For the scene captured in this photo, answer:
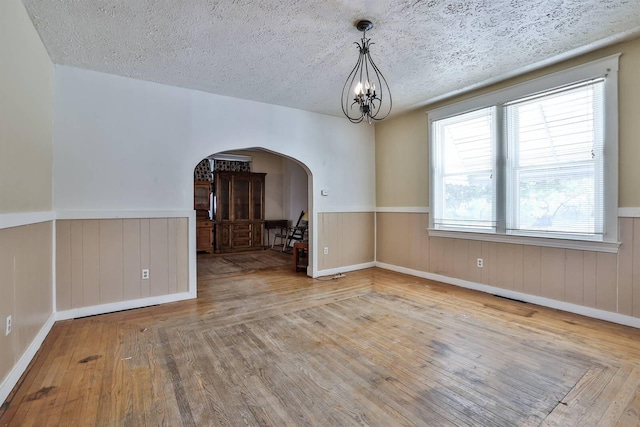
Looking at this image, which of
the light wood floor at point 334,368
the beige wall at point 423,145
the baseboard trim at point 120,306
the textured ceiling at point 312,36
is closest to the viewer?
the light wood floor at point 334,368

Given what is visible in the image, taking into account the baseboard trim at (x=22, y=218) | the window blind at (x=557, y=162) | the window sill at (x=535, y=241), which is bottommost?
the window sill at (x=535, y=241)

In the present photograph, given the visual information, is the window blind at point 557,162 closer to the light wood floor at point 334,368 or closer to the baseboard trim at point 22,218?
the light wood floor at point 334,368

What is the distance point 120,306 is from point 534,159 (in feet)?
16.0

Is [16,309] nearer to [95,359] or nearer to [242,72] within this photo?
[95,359]

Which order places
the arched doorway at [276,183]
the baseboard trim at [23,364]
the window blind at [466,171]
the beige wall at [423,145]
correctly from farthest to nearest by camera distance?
the arched doorway at [276,183] < the window blind at [466,171] < the beige wall at [423,145] < the baseboard trim at [23,364]

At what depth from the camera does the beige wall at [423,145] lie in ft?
9.02

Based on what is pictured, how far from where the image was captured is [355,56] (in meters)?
2.96

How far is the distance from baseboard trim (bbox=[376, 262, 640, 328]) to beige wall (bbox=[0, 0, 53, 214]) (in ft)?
15.1

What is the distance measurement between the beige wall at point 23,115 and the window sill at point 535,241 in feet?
14.7

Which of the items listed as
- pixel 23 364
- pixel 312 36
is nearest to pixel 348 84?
pixel 312 36

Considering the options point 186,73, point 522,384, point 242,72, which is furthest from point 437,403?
point 186,73

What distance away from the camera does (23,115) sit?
217 cm

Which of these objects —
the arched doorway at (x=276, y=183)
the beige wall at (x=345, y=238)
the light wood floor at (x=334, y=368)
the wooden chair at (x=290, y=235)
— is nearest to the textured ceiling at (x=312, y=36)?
the beige wall at (x=345, y=238)

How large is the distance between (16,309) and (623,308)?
16.2ft
